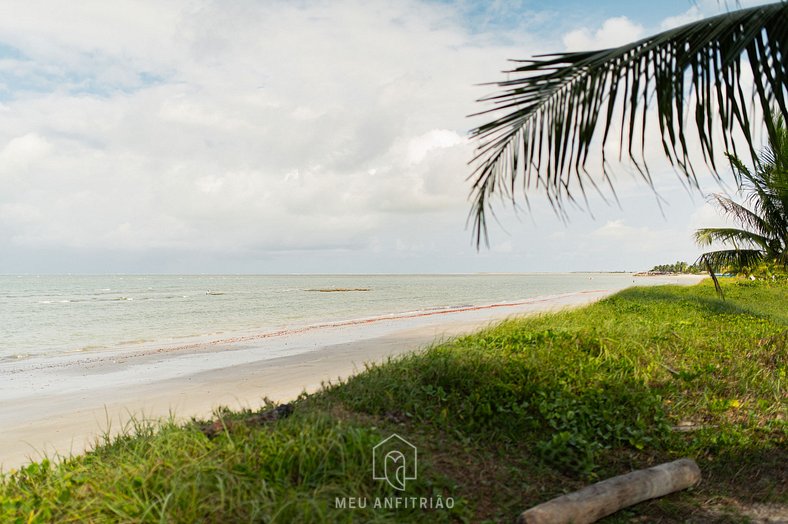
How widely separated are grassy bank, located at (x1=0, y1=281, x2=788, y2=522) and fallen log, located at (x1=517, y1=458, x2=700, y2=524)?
0.14 meters

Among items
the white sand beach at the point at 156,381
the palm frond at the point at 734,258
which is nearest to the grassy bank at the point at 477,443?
the white sand beach at the point at 156,381

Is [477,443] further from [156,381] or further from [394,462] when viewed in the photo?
[156,381]

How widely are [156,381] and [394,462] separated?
921cm

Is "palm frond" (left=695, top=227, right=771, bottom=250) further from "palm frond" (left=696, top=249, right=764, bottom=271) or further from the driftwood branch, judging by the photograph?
the driftwood branch

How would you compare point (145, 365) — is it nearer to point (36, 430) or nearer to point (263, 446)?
point (36, 430)

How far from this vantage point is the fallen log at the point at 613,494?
A: 143 inches

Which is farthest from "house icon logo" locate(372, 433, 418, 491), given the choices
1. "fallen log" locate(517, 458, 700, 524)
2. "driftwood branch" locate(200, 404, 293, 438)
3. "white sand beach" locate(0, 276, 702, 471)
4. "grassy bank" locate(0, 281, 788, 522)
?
"white sand beach" locate(0, 276, 702, 471)

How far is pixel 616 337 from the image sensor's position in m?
8.34

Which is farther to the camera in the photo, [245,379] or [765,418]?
[245,379]

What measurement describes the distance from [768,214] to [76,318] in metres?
32.1

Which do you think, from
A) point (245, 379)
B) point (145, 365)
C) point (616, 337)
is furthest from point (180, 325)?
point (616, 337)

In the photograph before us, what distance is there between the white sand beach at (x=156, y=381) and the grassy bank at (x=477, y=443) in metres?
1.15

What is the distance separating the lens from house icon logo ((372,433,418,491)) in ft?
12.4

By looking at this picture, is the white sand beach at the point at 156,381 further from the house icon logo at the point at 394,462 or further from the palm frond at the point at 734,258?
the palm frond at the point at 734,258
